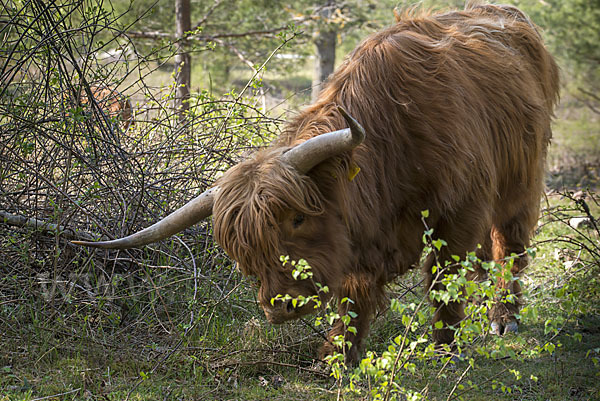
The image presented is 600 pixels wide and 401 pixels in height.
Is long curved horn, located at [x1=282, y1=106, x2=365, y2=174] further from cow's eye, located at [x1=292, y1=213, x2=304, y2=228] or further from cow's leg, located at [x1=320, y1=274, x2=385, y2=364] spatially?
cow's leg, located at [x1=320, y1=274, x2=385, y2=364]

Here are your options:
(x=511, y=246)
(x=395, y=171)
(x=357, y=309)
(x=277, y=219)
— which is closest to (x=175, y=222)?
(x=277, y=219)

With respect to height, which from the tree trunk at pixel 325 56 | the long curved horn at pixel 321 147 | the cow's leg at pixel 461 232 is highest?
the long curved horn at pixel 321 147

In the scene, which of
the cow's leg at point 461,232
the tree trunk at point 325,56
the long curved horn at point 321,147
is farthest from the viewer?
the tree trunk at point 325,56

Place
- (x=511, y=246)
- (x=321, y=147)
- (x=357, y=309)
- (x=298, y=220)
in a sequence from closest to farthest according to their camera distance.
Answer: (x=321, y=147) < (x=298, y=220) < (x=357, y=309) < (x=511, y=246)

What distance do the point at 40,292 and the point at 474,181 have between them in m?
2.67

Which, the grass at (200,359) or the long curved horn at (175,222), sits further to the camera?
the grass at (200,359)

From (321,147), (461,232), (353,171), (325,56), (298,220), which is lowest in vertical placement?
(325,56)

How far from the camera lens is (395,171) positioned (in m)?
3.69

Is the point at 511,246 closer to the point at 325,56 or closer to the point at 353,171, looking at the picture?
the point at 353,171

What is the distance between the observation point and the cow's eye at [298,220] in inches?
130

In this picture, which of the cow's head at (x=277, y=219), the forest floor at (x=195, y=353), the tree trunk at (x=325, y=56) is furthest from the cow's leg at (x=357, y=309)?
the tree trunk at (x=325, y=56)

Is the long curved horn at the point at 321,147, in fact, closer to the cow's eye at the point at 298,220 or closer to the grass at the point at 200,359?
the cow's eye at the point at 298,220

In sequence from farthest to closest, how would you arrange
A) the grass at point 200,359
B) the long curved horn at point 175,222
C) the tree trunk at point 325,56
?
the tree trunk at point 325,56, the grass at point 200,359, the long curved horn at point 175,222

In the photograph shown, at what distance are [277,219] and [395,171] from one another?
83 cm
